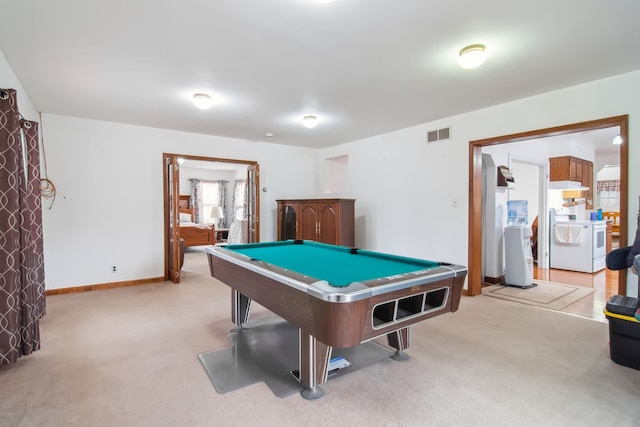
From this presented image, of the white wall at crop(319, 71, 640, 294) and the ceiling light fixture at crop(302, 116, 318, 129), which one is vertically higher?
the ceiling light fixture at crop(302, 116, 318, 129)

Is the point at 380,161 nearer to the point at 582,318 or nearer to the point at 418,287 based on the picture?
the point at 582,318

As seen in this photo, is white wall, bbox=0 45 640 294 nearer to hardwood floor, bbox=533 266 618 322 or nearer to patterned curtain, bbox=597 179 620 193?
hardwood floor, bbox=533 266 618 322

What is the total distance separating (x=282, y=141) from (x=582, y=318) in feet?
16.2

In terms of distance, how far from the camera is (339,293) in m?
1.45

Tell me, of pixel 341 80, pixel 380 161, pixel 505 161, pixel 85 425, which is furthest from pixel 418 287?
pixel 505 161

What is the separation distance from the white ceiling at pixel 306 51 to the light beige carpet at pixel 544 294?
2.45 m

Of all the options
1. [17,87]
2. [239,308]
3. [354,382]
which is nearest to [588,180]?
[354,382]

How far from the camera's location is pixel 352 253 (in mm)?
2777

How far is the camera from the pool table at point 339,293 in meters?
1.50

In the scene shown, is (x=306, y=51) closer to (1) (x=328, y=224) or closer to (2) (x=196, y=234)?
(1) (x=328, y=224)

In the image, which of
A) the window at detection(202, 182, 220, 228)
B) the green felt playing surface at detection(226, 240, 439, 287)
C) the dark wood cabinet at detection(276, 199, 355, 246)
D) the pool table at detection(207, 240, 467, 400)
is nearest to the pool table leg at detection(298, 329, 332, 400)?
the pool table at detection(207, 240, 467, 400)

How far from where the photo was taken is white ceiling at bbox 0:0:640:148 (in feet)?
6.37

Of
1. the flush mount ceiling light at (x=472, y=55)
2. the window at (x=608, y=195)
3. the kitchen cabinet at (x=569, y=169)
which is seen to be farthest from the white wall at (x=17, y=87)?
the window at (x=608, y=195)

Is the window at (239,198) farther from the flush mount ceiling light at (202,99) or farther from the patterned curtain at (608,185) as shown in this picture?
the patterned curtain at (608,185)
